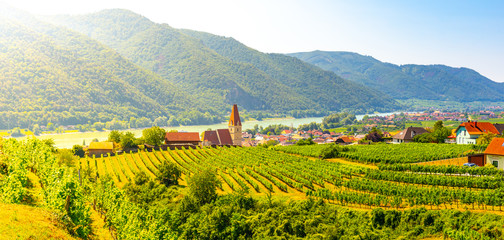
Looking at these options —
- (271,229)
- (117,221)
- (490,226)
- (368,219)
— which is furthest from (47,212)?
(490,226)

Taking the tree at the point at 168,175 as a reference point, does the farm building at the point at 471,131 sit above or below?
above

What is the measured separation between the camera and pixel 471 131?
65875 mm

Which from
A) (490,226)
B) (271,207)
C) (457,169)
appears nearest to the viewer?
(490,226)

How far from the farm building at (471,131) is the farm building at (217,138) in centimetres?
4293

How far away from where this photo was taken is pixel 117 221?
25.8m

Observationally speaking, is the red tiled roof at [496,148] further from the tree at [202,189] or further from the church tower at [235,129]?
the church tower at [235,129]

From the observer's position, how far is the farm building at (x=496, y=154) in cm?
4047

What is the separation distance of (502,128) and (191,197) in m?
68.6

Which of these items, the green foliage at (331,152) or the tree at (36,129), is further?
the tree at (36,129)

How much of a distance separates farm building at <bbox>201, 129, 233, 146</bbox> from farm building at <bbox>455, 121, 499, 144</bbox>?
42931 mm

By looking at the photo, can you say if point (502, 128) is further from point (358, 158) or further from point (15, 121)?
point (15, 121)

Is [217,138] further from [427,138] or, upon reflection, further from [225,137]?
[427,138]

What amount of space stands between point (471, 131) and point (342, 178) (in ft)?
121

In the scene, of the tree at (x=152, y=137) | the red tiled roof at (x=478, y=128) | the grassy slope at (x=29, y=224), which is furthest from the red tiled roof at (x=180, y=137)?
the grassy slope at (x=29, y=224)
